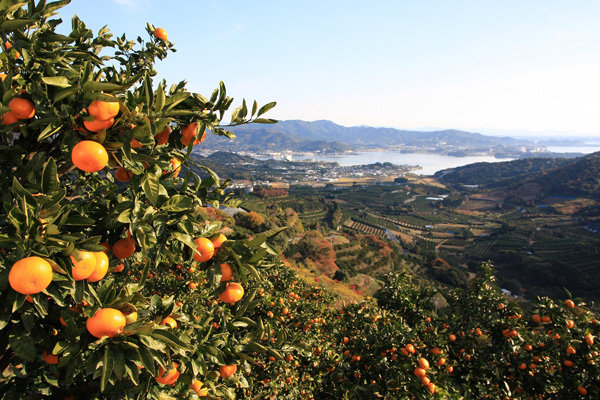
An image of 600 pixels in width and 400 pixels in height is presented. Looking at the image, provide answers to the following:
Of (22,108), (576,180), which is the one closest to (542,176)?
(576,180)

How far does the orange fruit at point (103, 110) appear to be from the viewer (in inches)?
47.8

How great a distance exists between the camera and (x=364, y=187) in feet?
308

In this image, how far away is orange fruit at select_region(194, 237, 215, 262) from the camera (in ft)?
4.96

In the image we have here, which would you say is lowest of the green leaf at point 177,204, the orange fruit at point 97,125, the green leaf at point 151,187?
the green leaf at point 177,204

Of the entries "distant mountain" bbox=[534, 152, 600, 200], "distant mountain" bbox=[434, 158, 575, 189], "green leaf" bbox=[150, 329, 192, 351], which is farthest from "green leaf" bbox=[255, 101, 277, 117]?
"distant mountain" bbox=[434, 158, 575, 189]

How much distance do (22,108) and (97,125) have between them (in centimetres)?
34

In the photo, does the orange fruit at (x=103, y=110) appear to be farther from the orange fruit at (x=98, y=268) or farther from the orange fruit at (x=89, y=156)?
the orange fruit at (x=98, y=268)

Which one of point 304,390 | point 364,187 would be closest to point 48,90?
point 304,390

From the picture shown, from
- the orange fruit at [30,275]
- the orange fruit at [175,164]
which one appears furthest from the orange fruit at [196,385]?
the orange fruit at [175,164]

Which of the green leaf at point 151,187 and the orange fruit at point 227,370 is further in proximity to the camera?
the orange fruit at point 227,370

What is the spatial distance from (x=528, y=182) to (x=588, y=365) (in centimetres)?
9316

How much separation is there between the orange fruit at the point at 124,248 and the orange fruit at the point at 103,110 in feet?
1.87

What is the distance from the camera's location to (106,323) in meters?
1.18

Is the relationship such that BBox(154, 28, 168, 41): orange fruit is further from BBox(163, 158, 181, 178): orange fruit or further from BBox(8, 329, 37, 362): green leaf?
BBox(8, 329, 37, 362): green leaf
